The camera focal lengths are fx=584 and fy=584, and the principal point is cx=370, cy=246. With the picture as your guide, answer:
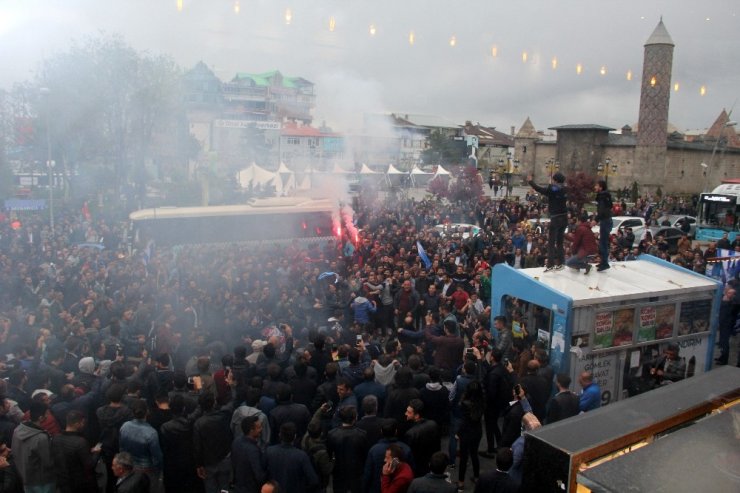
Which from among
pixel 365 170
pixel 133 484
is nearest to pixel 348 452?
pixel 133 484

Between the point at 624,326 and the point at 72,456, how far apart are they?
22.0 ft

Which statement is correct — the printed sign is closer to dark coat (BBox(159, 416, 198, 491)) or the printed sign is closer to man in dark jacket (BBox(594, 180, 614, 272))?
man in dark jacket (BBox(594, 180, 614, 272))

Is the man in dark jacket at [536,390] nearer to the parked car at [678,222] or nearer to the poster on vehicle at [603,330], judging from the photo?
the poster on vehicle at [603,330]

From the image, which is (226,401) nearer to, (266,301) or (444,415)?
(444,415)

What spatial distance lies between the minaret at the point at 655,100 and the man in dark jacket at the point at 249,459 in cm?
6009

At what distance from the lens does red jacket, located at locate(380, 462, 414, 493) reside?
458cm

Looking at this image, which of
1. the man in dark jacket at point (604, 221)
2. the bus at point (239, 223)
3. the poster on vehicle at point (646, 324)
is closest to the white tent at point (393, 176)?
the bus at point (239, 223)

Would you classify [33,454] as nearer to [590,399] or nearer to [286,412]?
[286,412]

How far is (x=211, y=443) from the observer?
5375 millimetres

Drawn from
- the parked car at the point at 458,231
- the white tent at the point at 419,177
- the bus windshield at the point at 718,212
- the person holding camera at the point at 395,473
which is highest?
the white tent at the point at 419,177

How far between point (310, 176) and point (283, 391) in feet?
103

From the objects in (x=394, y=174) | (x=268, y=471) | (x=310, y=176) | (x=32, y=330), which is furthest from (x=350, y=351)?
(x=394, y=174)

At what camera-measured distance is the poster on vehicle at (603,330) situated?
7680 millimetres

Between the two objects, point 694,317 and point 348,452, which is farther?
point 694,317
